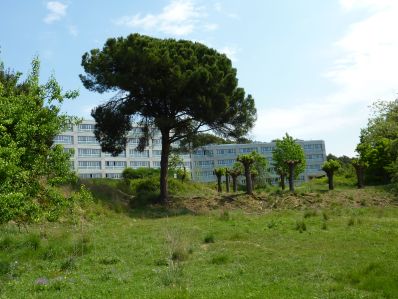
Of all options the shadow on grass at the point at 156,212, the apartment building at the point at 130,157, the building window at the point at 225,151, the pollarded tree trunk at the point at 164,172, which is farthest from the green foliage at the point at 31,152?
the building window at the point at 225,151

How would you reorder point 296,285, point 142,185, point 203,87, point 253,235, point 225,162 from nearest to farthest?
point 296,285
point 253,235
point 203,87
point 142,185
point 225,162

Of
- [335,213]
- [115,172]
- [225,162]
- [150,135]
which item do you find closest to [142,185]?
[150,135]

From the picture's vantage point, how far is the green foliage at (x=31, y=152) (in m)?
10.6

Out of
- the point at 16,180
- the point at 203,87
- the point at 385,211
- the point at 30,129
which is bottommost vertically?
the point at 385,211

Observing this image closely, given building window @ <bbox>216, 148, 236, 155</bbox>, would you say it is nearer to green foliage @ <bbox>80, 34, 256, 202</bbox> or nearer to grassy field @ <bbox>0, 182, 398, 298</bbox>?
green foliage @ <bbox>80, 34, 256, 202</bbox>

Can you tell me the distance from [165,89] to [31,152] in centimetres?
1887

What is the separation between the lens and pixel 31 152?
12664 mm

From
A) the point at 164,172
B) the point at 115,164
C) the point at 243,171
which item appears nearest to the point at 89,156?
the point at 115,164

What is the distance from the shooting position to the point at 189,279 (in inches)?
413

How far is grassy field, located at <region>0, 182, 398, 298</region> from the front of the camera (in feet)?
31.2

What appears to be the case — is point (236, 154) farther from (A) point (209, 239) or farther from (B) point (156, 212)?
(A) point (209, 239)

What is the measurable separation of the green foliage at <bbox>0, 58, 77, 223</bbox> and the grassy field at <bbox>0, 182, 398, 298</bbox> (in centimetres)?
163

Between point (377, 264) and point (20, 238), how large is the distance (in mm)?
10971

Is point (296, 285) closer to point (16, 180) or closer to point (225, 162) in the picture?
point (16, 180)
